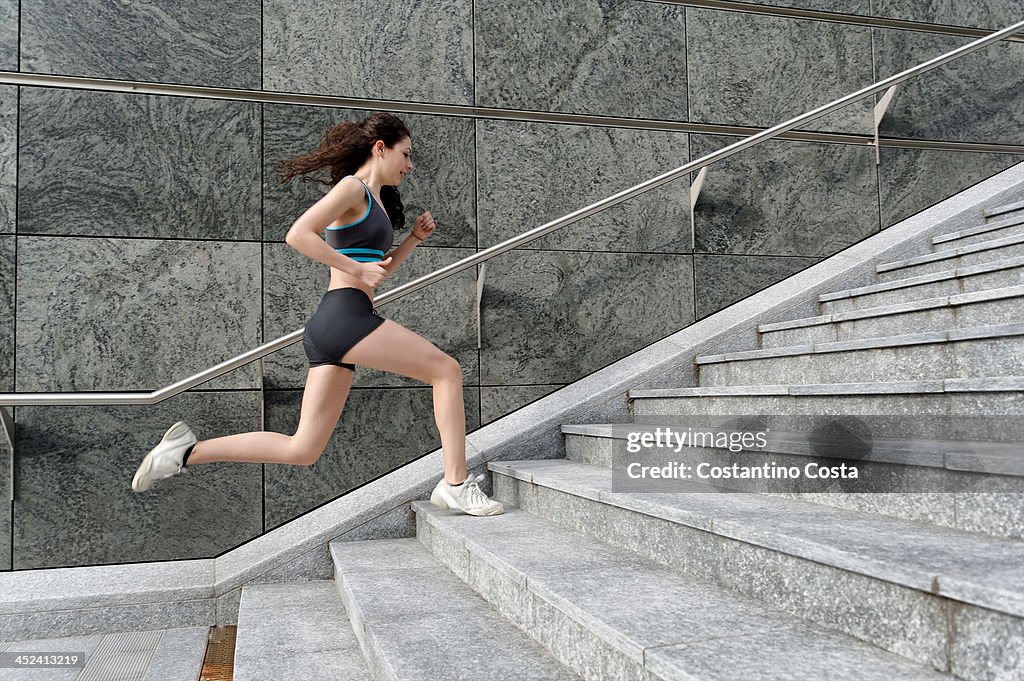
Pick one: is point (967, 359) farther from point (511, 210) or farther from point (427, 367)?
point (511, 210)

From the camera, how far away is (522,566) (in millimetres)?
2568

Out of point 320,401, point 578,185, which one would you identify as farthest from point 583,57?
point 320,401

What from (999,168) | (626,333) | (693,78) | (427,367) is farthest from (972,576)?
(999,168)

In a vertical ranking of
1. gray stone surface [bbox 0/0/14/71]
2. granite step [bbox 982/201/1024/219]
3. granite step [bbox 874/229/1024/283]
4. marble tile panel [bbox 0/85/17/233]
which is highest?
gray stone surface [bbox 0/0/14/71]

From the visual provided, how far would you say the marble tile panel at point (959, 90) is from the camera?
584 cm

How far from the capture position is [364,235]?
3406mm

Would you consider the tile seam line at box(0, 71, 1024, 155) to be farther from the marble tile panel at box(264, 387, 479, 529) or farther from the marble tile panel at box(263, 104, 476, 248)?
the marble tile panel at box(264, 387, 479, 529)

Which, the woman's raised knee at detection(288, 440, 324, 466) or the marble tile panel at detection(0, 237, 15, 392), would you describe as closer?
the woman's raised knee at detection(288, 440, 324, 466)

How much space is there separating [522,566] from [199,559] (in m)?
2.73

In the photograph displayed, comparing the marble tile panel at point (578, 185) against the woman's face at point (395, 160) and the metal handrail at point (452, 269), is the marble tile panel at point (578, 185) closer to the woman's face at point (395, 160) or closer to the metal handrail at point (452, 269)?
the metal handrail at point (452, 269)

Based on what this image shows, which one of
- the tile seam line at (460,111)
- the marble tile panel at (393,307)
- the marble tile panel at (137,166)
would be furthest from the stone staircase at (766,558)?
the marble tile panel at (137,166)

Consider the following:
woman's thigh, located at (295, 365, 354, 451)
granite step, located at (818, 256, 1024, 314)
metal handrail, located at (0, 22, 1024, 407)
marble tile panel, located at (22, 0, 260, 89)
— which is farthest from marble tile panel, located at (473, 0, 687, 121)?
woman's thigh, located at (295, 365, 354, 451)

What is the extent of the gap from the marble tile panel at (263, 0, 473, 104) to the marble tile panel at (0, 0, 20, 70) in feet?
4.47

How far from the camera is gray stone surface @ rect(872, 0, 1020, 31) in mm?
6109
